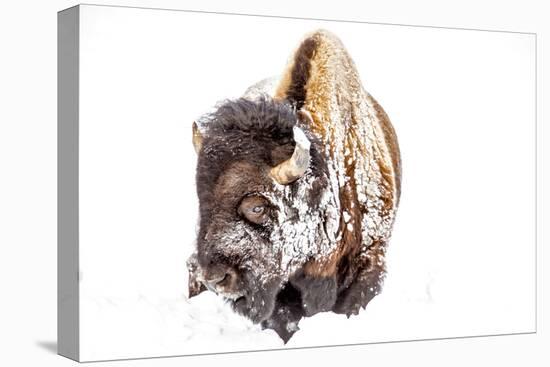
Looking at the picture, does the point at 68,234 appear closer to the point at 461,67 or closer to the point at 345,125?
the point at 345,125

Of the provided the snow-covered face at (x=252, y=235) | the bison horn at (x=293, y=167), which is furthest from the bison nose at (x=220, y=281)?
the bison horn at (x=293, y=167)

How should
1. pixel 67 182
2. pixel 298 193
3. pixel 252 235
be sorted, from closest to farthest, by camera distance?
pixel 67 182 < pixel 252 235 < pixel 298 193

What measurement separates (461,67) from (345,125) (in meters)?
1.03

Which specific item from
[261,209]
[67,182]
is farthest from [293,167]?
[67,182]

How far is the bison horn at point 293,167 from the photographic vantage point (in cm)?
607

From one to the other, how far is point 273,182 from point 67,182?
1.13 m

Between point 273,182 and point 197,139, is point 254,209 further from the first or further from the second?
point 197,139

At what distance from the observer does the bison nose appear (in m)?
5.96

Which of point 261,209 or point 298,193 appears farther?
point 298,193

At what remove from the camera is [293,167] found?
6078 mm

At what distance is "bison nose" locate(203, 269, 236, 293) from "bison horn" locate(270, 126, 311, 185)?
0.59m

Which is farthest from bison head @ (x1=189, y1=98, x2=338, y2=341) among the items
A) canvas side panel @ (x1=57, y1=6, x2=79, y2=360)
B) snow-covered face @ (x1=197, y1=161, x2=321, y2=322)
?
canvas side panel @ (x1=57, y1=6, x2=79, y2=360)

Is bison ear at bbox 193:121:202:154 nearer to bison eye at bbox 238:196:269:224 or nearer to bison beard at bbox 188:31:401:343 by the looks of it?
bison beard at bbox 188:31:401:343

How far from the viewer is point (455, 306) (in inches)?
276
